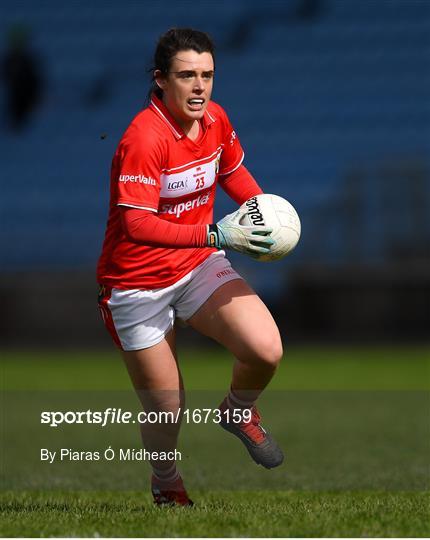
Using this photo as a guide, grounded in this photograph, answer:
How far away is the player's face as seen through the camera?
14.6ft

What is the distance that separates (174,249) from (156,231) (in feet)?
0.83

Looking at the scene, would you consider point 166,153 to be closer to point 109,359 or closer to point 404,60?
point 109,359

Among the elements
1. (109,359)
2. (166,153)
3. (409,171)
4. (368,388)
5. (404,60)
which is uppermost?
(166,153)

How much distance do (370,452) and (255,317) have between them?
281 cm

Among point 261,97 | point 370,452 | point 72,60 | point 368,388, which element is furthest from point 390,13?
point 370,452

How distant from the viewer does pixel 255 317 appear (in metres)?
4.54

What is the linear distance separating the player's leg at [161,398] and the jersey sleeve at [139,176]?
643 mm

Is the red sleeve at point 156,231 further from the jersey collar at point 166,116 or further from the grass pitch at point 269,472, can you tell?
the grass pitch at point 269,472

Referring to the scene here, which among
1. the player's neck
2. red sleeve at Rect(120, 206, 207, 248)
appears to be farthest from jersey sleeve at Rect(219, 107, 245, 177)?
red sleeve at Rect(120, 206, 207, 248)

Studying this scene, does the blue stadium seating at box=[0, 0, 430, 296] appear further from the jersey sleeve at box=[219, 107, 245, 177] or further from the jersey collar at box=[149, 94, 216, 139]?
the jersey collar at box=[149, 94, 216, 139]

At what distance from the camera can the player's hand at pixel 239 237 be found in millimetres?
4395

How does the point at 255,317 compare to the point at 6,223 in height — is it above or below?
above

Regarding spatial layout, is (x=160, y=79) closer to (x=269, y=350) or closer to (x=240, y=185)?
(x=240, y=185)

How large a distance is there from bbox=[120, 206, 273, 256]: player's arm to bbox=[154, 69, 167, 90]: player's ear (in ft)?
1.84
